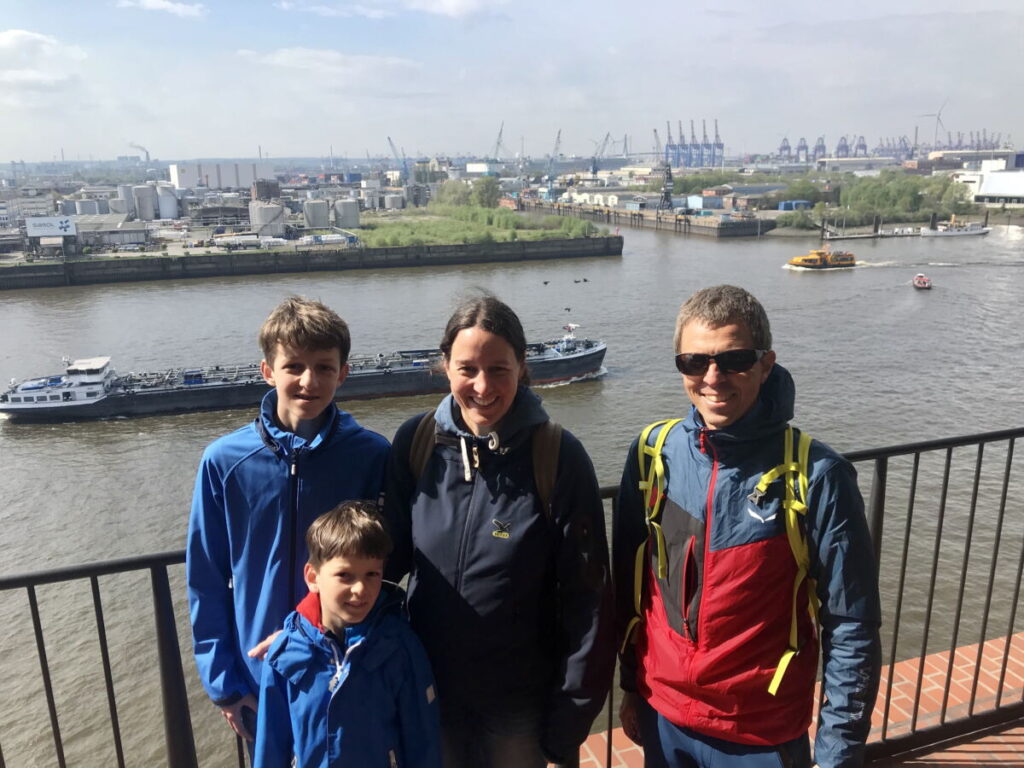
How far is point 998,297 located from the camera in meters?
22.3

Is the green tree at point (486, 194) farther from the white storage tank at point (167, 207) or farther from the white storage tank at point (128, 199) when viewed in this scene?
the white storage tank at point (128, 199)

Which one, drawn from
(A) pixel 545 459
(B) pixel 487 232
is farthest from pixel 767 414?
(B) pixel 487 232

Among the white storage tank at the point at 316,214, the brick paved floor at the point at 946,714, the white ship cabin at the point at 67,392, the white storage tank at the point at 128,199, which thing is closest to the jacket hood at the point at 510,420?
the brick paved floor at the point at 946,714

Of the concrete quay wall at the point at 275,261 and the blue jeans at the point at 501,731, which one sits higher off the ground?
the blue jeans at the point at 501,731

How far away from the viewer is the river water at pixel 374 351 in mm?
6609

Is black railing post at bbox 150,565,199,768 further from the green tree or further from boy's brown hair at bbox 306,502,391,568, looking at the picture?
the green tree

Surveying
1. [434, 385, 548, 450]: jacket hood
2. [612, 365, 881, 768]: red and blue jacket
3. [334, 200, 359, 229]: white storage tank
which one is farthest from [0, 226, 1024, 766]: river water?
[334, 200, 359, 229]: white storage tank

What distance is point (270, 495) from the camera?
52.2 inches

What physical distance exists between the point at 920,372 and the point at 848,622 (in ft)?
51.7

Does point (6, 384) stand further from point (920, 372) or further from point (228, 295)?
point (920, 372)

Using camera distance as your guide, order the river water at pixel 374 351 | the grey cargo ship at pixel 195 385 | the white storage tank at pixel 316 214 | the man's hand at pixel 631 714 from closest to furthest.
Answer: the man's hand at pixel 631 714, the river water at pixel 374 351, the grey cargo ship at pixel 195 385, the white storage tank at pixel 316 214

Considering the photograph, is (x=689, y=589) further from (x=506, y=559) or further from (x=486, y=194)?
(x=486, y=194)

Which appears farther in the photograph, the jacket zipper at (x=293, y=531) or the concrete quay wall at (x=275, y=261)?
the concrete quay wall at (x=275, y=261)

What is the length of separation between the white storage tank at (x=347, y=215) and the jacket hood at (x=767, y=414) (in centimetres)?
4995
